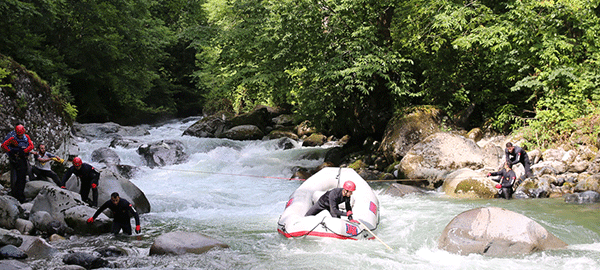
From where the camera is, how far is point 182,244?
22.3 ft

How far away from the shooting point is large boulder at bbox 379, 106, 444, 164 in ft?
45.8

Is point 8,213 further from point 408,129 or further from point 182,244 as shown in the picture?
point 408,129

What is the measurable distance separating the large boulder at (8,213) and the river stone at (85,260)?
76.8 inches

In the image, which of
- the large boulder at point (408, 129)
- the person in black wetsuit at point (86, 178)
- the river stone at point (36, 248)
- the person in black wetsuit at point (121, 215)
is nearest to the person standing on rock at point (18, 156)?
the person in black wetsuit at point (86, 178)

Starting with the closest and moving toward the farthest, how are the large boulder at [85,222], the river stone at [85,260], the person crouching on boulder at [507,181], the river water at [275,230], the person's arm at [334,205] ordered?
the river stone at [85,260]
the river water at [275,230]
the person's arm at [334,205]
the large boulder at [85,222]
the person crouching on boulder at [507,181]

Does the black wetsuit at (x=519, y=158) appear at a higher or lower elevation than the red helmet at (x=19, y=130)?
lower

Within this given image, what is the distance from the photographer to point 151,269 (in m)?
5.99

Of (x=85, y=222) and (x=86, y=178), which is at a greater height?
(x=86, y=178)

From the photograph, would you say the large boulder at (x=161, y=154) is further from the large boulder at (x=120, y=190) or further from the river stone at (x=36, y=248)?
the river stone at (x=36, y=248)

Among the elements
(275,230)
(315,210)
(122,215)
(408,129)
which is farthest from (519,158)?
(122,215)

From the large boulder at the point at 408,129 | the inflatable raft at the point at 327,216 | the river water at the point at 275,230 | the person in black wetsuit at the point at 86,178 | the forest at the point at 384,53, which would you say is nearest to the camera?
the river water at the point at 275,230

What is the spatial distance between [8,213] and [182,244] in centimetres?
312

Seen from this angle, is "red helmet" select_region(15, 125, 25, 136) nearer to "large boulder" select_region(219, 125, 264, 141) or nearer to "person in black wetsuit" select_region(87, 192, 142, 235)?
"person in black wetsuit" select_region(87, 192, 142, 235)

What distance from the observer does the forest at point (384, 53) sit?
12672 millimetres
